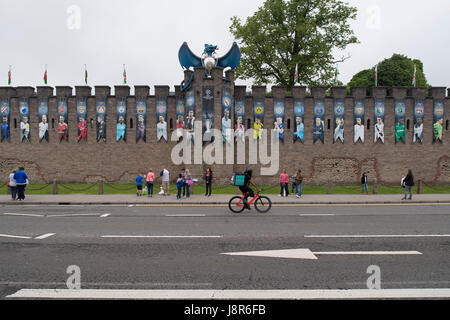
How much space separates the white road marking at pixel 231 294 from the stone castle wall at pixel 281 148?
21.9 m

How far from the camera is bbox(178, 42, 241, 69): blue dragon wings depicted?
976 inches

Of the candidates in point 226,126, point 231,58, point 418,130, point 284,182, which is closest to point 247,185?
point 284,182

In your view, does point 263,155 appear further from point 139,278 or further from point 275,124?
point 139,278

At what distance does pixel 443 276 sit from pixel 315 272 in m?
2.20

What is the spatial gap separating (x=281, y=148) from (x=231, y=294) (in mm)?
22569

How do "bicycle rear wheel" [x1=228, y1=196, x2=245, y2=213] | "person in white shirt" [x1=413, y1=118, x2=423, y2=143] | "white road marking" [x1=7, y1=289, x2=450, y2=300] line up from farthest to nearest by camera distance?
"person in white shirt" [x1=413, y1=118, x2=423, y2=143], "bicycle rear wheel" [x1=228, y1=196, x2=245, y2=213], "white road marking" [x1=7, y1=289, x2=450, y2=300]

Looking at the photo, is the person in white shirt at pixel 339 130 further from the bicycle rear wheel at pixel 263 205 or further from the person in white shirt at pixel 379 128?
the bicycle rear wheel at pixel 263 205

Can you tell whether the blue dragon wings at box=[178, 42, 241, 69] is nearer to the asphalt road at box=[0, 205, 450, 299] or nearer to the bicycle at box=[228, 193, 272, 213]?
the bicycle at box=[228, 193, 272, 213]

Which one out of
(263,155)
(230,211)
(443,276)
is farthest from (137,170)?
(443,276)

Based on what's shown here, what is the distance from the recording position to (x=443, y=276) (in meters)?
5.21

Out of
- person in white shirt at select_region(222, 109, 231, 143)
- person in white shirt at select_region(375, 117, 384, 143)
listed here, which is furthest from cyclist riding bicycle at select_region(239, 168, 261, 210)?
person in white shirt at select_region(375, 117, 384, 143)

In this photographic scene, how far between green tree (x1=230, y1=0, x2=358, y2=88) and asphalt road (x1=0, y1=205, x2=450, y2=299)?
23583 mm

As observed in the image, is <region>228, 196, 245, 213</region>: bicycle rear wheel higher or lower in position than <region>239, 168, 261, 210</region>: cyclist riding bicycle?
lower
